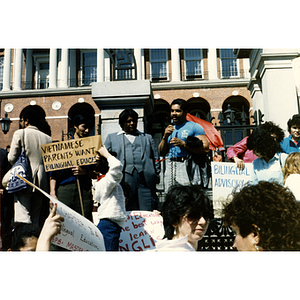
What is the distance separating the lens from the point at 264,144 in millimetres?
5359

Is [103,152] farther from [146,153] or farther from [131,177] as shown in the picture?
[146,153]

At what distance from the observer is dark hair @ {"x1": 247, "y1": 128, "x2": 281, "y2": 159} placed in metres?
5.32

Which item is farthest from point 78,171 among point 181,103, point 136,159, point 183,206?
point 181,103

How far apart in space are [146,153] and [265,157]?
1916mm

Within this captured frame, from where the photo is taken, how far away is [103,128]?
5.36 metres

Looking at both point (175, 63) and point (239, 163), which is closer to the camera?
point (239, 163)

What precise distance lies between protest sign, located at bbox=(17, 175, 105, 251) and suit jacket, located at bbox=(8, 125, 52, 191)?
131 centimetres

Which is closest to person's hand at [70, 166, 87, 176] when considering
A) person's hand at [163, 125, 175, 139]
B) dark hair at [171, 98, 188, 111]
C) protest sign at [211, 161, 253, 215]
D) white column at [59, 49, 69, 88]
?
person's hand at [163, 125, 175, 139]

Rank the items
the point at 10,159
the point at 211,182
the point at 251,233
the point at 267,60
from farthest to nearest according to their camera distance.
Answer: the point at 267,60 → the point at 211,182 → the point at 10,159 → the point at 251,233

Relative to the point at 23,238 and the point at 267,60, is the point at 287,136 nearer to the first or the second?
the point at 267,60

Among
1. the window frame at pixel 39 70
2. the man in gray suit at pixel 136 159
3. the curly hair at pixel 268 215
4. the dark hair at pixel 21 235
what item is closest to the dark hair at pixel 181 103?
the man in gray suit at pixel 136 159
